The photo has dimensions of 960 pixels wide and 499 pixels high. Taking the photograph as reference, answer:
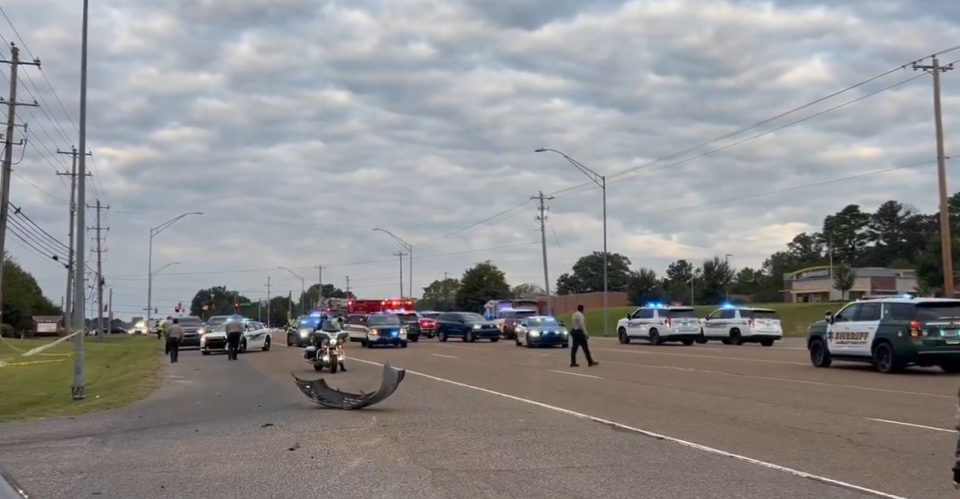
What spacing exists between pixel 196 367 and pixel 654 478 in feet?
81.7

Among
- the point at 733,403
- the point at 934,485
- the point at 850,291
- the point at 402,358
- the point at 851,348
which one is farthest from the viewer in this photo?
the point at 850,291

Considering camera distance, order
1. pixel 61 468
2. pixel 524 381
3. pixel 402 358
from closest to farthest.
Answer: pixel 61 468, pixel 524 381, pixel 402 358

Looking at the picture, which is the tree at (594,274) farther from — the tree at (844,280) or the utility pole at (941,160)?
the utility pole at (941,160)

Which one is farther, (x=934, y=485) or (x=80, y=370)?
(x=80, y=370)

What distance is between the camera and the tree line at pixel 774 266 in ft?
367

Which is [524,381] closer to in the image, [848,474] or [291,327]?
[848,474]

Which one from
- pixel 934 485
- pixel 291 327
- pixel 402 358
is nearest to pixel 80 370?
pixel 402 358

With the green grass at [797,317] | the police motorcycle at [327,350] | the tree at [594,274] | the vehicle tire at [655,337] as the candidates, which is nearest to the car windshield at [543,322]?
the vehicle tire at [655,337]

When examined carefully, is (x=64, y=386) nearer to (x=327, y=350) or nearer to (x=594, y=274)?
(x=327, y=350)

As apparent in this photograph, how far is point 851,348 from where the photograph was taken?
2394 centimetres

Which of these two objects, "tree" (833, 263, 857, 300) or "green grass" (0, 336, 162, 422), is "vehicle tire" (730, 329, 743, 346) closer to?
"green grass" (0, 336, 162, 422)

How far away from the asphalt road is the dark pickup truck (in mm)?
28482

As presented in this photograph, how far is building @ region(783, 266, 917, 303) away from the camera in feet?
316

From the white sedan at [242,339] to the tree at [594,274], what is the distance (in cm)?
12079
